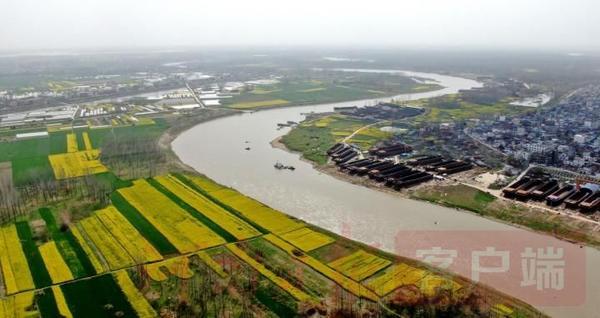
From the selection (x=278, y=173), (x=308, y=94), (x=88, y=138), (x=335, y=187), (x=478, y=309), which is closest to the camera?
(x=478, y=309)

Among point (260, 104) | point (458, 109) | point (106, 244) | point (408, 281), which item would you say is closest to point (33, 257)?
point (106, 244)

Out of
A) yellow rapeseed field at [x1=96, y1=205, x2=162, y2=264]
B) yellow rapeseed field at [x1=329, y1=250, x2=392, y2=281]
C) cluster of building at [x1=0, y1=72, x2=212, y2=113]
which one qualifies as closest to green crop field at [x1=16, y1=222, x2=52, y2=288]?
yellow rapeseed field at [x1=96, y1=205, x2=162, y2=264]

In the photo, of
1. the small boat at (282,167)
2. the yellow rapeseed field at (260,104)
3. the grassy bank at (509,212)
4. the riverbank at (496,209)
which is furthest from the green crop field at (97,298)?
the yellow rapeseed field at (260,104)

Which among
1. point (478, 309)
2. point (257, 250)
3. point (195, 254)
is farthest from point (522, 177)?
point (195, 254)

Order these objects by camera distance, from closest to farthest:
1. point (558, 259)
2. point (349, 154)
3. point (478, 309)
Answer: point (478, 309) < point (558, 259) < point (349, 154)

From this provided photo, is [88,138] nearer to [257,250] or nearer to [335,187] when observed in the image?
[335,187]

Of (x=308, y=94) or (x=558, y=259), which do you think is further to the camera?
(x=308, y=94)

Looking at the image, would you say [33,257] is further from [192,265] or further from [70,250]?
[192,265]

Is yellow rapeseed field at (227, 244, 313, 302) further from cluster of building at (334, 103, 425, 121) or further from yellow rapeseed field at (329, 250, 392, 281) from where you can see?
cluster of building at (334, 103, 425, 121)
